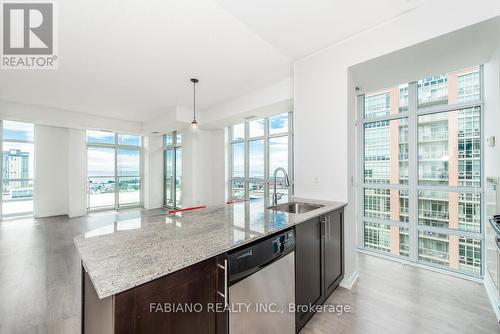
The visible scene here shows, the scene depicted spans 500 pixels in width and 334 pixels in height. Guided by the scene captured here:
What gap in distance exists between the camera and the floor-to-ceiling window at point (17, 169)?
18.8ft

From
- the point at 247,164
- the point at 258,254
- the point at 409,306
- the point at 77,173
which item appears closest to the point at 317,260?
the point at 258,254

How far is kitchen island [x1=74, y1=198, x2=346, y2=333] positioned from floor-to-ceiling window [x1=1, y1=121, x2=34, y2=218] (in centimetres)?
723

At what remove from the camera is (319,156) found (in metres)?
2.70

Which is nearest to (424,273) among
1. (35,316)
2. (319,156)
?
(319,156)

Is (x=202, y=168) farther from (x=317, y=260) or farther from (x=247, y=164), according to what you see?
(x=317, y=260)

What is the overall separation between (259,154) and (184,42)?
9.98 feet

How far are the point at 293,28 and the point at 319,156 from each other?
1.57m

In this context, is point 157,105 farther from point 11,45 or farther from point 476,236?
point 476,236

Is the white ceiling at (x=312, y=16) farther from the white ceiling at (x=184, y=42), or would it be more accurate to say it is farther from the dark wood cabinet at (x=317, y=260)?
the dark wood cabinet at (x=317, y=260)

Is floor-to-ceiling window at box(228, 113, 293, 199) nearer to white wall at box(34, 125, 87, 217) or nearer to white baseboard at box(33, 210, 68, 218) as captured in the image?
white wall at box(34, 125, 87, 217)

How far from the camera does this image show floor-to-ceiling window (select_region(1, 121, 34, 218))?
5.73m

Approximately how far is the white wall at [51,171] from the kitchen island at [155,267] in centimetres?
683

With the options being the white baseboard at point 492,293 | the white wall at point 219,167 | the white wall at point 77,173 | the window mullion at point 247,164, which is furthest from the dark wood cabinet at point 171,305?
the white wall at point 77,173

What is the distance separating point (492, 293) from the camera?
2064 mm
